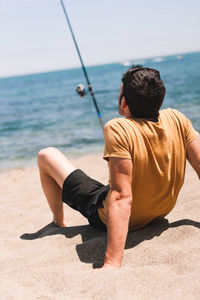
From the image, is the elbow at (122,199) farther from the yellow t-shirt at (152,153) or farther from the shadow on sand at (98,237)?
the shadow on sand at (98,237)

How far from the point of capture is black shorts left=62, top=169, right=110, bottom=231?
2.46 metres

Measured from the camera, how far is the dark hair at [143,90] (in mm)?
2059

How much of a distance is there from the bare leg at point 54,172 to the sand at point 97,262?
22 cm

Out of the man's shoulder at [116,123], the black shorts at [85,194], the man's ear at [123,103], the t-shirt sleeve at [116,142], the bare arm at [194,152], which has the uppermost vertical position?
the man's ear at [123,103]

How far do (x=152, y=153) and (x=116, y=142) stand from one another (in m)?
0.25

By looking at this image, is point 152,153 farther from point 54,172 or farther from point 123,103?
point 54,172

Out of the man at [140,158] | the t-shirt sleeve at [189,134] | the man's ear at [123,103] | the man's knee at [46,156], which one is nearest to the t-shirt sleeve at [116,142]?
the man at [140,158]

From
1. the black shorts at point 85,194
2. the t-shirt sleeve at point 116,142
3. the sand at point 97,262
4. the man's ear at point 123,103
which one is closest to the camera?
the sand at point 97,262

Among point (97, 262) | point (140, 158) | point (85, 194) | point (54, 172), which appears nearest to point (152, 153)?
point (140, 158)

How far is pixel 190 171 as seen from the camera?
4.67m

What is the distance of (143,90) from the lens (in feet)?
6.73

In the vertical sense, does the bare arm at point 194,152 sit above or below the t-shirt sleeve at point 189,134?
below

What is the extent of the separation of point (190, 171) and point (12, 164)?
4.38 metres

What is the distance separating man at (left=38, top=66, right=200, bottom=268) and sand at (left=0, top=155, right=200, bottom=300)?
0.52ft
